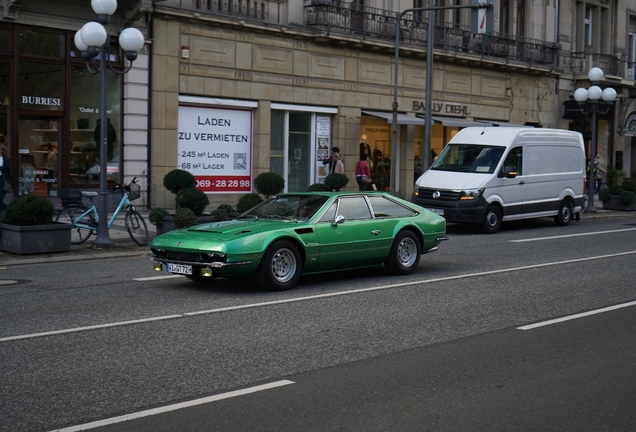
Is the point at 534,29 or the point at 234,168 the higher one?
the point at 534,29

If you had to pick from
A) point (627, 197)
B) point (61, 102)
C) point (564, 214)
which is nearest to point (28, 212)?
point (61, 102)

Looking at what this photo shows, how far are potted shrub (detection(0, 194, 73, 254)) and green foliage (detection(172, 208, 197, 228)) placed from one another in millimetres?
2113

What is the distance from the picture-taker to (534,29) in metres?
38.2

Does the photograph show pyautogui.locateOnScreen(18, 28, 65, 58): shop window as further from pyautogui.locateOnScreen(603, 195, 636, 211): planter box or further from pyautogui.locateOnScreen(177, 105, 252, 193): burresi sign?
pyautogui.locateOnScreen(603, 195, 636, 211): planter box

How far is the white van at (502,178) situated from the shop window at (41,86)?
9462mm

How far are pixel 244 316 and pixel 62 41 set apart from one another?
15486mm

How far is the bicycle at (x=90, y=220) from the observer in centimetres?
1680

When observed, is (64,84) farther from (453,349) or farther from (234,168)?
(453,349)

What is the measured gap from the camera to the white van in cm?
2117

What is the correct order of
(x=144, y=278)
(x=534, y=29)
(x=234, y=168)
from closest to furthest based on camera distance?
(x=144, y=278), (x=234, y=168), (x=534, y=29)

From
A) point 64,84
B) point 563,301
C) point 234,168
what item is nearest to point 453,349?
point 563,301

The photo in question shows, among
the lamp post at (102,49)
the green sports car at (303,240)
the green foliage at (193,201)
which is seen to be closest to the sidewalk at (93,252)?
the lamp post at (102,49)

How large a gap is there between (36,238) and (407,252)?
21.5 feet

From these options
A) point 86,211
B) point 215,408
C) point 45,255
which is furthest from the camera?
point 86,211
